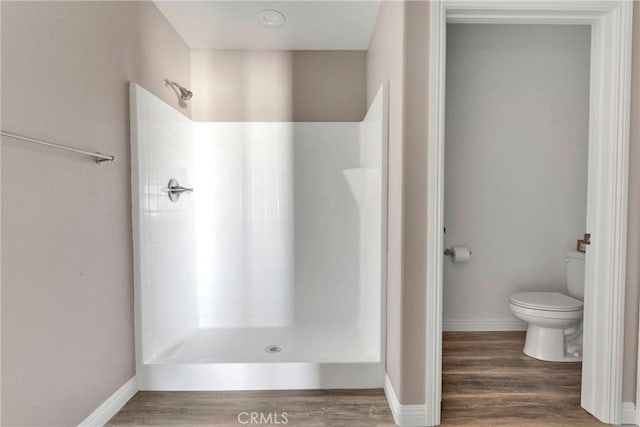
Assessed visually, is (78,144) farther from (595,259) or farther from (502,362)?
(502,362)

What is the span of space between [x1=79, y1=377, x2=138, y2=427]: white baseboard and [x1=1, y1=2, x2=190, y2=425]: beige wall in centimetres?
3

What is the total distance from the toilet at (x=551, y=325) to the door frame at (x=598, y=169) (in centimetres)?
64

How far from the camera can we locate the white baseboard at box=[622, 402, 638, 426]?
1779 millimetres

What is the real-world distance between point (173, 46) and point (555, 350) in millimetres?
3222

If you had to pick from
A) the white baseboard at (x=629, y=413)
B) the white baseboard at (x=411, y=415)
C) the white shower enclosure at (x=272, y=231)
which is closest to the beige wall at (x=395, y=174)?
the white baseboard at (x=411, y=415)

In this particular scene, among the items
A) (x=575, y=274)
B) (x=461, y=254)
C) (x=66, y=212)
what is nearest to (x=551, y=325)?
(x=575, y=274)

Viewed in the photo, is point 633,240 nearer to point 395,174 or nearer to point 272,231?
point 395,174

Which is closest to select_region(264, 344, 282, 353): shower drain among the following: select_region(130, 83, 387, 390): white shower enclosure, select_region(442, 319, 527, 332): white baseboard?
select_region(130, 83, 387, 390): white shower enclosure

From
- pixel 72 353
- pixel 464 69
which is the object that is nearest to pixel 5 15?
pixel 72 353

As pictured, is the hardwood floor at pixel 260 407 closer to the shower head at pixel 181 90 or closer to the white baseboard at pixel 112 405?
the white baseboard at pixel 112 405

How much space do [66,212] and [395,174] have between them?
1425mm

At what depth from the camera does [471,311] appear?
309 cm

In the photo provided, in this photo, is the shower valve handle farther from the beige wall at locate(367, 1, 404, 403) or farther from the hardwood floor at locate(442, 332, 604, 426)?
the hardwood floor at locate(442, 332, 604, 426)

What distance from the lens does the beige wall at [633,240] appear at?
5.65 feet
